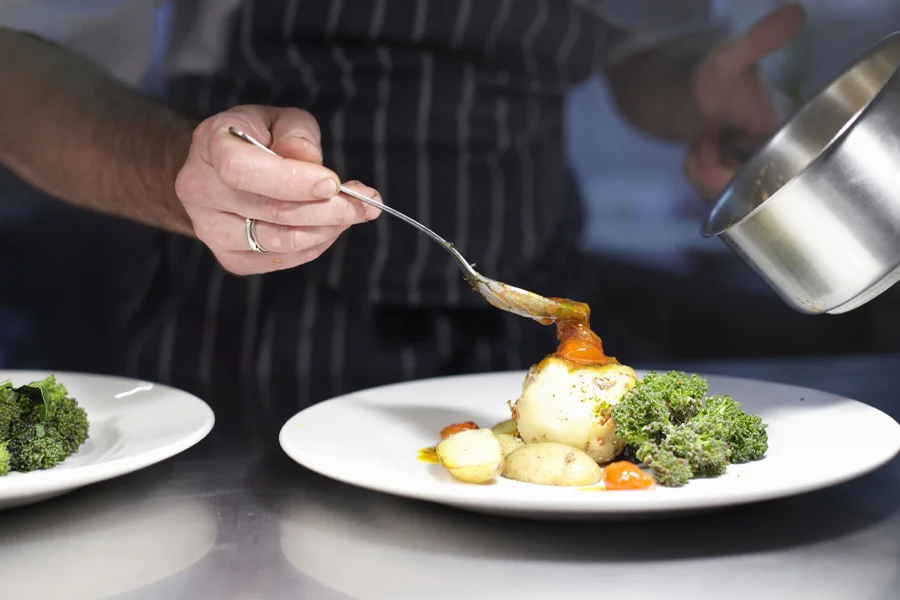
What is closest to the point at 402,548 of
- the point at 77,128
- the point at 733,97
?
the point at 77,128

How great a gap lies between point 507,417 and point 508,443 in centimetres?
20

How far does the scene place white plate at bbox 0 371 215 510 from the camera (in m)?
1.04

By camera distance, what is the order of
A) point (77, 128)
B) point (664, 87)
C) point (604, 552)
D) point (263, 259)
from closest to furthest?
1. point (604, 552)
2. point (263, 259)
3. point (77, 128)
4. point (664, 87)

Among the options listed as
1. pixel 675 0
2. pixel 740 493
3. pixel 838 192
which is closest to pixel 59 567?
pixel 740 493

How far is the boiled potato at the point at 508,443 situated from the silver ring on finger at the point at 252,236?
43 centimetres

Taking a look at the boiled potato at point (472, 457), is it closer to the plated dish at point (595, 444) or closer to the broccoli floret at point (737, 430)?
the plated dish at point (595, 444)

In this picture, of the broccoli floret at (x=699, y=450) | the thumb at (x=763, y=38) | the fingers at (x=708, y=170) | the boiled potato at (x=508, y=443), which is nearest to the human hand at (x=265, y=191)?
the boiled potato at (x=508, y=443)

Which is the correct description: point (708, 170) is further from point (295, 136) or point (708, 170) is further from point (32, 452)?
point (32, 452)

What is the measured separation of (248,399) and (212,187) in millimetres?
577

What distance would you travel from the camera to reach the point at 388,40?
1.86m

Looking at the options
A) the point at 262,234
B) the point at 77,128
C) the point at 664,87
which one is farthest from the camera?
the point at 664,87

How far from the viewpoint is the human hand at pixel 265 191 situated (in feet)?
3.91

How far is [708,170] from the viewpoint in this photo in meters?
2.22

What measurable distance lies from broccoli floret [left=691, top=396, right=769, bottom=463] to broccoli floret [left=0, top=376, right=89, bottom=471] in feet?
2.62
